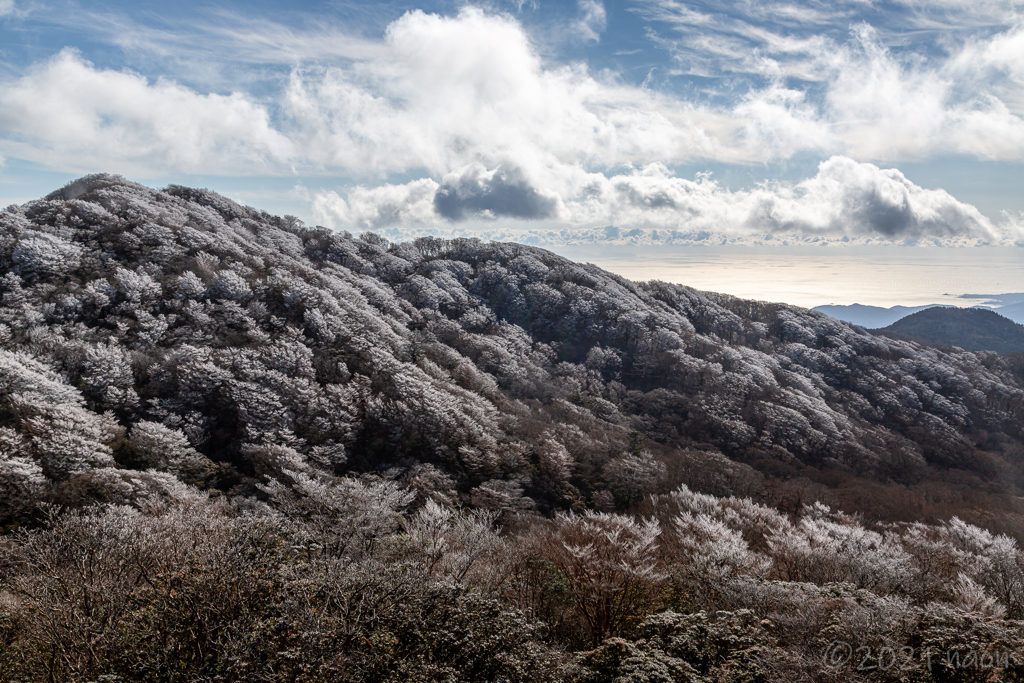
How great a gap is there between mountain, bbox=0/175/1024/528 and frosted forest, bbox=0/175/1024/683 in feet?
1.33

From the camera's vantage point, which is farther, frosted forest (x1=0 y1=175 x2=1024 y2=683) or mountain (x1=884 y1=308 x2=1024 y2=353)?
mountain (x1=884 y1=308 x2=1024 y2=353)

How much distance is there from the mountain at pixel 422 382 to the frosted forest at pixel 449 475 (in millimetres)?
404

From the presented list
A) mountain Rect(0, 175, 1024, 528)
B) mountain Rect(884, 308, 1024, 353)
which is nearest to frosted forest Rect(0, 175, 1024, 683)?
mountain Rect(0, 175, 1024, 528)

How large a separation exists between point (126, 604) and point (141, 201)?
81183 millimetres

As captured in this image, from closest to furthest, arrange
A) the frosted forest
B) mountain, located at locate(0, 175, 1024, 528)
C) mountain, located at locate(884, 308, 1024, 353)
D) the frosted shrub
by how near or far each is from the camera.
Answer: the frosted forest < the frosted shrub < mountain, located at locate(0, 175, 1024, 528) < mountain, located at locate(884, 308, 1024, 353)

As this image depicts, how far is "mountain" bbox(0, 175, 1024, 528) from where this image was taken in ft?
117

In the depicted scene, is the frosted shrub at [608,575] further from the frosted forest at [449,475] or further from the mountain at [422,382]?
the mountain at [422,382]

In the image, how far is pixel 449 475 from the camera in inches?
1612

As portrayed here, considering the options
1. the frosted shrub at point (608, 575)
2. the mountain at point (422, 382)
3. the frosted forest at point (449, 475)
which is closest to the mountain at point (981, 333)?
the mountain at point (422, 382)

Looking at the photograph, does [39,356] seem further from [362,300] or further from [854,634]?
[854,634]

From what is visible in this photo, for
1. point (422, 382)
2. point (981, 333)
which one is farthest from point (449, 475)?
point (981, 333)

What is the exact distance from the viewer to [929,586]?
20.3m

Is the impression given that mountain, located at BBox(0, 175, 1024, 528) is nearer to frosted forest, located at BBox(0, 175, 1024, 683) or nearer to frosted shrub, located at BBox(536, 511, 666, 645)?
frosted forest, located at BBox(0, 175, 1024, 683)

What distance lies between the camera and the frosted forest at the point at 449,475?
12516 millimetres
